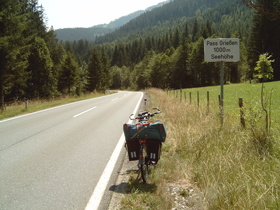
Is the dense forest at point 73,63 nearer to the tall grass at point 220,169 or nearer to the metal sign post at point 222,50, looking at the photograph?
the metal sign post at point 222,50

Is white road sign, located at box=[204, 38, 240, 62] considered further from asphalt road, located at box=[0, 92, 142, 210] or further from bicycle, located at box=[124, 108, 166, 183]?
asphalt road, located at box=[0, 92, 142, 210]

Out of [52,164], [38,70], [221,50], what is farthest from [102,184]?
[38,70]

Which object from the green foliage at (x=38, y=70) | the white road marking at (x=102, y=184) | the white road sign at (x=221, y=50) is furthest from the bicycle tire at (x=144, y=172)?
the green foliage at (x=38, y=70)

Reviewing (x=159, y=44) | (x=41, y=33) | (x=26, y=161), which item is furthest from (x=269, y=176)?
(x=159, y=44)

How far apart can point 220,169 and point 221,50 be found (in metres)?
4.10

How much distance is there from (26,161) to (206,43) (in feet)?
18.8

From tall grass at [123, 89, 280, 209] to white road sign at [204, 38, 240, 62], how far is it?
1970mm

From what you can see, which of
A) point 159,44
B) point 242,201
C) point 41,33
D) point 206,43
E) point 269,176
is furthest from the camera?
point 159,44

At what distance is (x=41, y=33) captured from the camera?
39.9m

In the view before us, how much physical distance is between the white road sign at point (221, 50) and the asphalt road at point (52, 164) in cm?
388

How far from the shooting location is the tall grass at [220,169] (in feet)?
9.30

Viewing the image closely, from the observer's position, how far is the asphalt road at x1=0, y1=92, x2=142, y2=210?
332cm

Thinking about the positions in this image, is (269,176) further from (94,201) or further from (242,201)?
(94,201)

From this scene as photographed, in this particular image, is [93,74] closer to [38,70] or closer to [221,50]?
[38,70]
